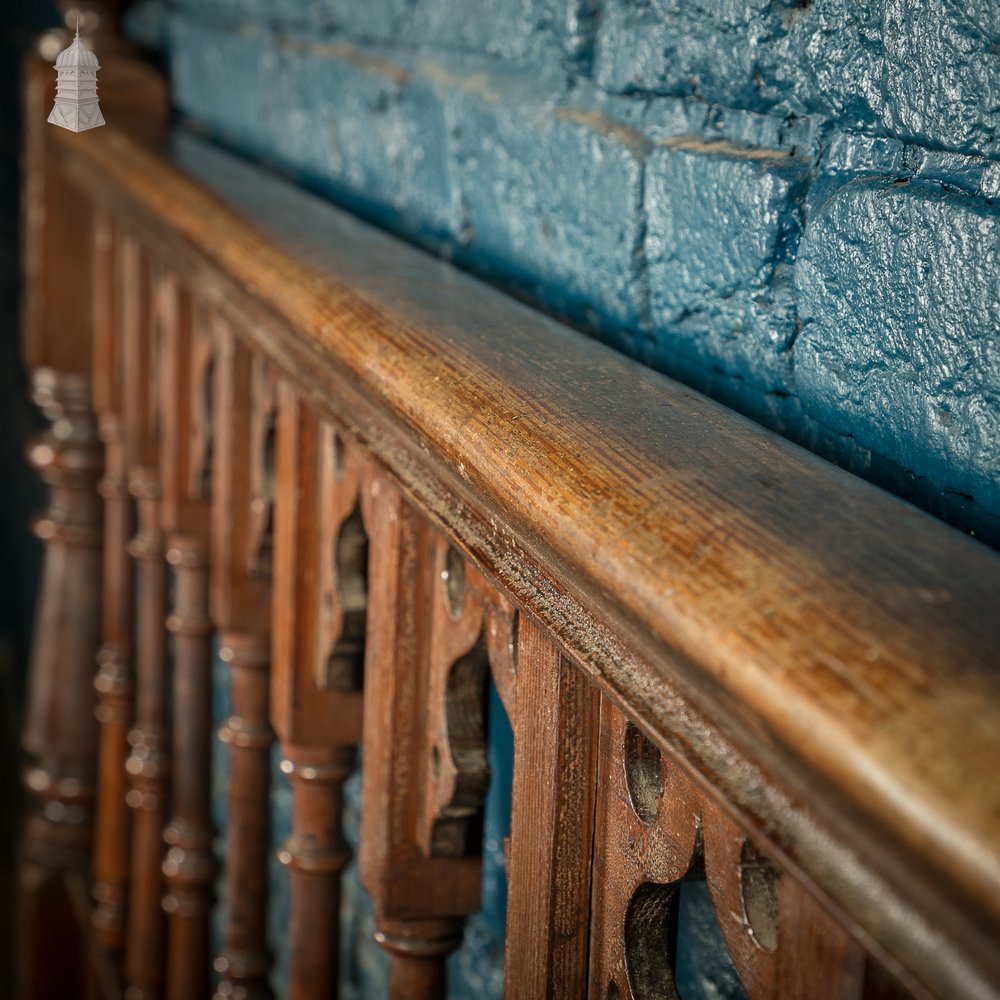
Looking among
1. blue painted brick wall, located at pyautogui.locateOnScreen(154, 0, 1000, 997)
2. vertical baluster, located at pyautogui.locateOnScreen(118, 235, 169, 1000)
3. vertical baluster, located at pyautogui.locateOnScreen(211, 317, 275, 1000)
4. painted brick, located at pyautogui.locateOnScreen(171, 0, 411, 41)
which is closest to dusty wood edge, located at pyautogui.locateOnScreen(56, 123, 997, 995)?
blue painted brick wall, located at pyautogui.locateOnScreen(154, 0, 1000, 997)

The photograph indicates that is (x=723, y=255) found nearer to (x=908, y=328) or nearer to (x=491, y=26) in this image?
(x=908, y=328)

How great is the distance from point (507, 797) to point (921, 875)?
0.84 meters

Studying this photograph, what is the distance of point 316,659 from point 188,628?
600mm

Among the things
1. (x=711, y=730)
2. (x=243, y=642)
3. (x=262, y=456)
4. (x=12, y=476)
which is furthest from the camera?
(x=12, y=476)

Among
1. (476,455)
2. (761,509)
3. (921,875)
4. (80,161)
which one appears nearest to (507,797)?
(476,455)

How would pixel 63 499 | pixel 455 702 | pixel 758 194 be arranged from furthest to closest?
1. pixel 63 499
2. pixel 455 702
3. pixel 758 194

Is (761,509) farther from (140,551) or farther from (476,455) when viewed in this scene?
(140,551)

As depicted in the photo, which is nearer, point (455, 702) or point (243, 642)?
point (455, 702)

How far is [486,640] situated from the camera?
927 millimetres

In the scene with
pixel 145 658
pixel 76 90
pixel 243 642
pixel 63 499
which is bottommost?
pixel 145 658

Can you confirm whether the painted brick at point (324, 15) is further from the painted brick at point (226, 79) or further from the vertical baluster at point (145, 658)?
the vertical baluster at point (145, 658)

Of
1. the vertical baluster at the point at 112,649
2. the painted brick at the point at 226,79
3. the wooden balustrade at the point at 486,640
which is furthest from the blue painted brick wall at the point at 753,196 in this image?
the vertical baluster at the point at 112,649

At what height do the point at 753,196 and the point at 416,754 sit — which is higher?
the point at 753,196

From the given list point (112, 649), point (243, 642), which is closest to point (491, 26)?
point (243, 642)
